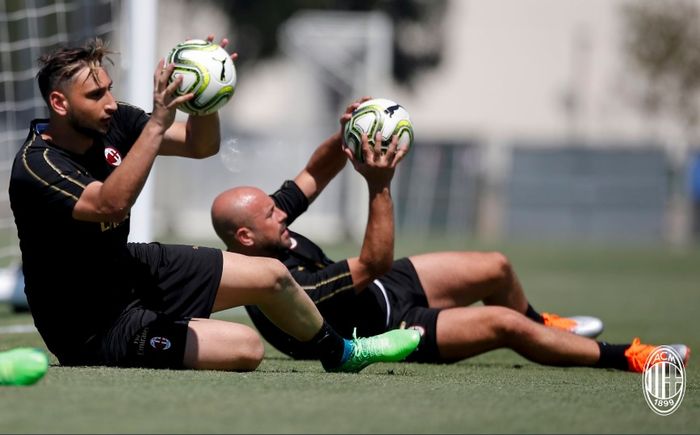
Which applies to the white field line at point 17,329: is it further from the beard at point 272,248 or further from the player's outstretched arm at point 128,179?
the player's outstretched arm at point 128,179

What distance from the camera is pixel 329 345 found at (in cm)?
573

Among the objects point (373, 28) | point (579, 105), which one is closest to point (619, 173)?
point (373, 28)

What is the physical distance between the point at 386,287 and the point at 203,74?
1938mm

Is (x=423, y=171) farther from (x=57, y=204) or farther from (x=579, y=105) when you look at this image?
(x=57, y=204)

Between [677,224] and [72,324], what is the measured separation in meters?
25.4

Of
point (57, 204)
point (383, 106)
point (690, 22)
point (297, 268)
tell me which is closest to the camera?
point (57, 204)

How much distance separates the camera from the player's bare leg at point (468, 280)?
22.7 ft

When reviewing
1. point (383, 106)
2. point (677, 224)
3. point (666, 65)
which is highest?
point (383, 106)

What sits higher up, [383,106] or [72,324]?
[383,106]

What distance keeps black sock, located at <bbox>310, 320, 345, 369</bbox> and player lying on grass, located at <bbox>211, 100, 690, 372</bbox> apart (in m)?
0.18

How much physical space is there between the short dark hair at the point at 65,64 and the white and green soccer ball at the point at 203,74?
340 millimetres

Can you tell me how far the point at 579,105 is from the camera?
41.5 m

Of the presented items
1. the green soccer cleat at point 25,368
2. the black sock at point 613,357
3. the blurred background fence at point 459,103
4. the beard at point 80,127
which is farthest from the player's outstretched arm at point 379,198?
the blurred background fence at point 459,103

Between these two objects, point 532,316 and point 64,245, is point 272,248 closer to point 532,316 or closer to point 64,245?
point 64,245
